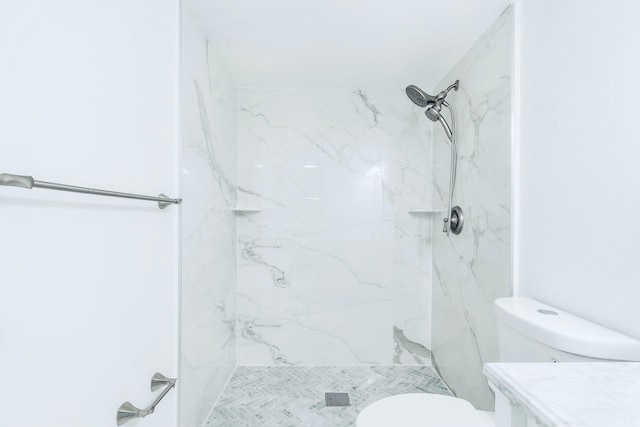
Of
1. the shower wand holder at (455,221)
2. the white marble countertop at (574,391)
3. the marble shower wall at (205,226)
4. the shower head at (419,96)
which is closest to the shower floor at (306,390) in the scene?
the marble shower wall at (205,226)

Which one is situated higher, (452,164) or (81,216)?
(452,164)

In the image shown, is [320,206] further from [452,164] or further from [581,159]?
[581,159]

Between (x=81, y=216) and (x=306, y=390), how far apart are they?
5.66 ft

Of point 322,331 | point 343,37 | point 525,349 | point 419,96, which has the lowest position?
point 322,331

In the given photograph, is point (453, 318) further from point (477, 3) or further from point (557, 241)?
point (477, 3)

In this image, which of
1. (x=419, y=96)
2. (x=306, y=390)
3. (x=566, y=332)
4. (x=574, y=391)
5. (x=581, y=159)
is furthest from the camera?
(x=306, y=390)

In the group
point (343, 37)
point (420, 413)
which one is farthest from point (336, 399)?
point (343, 37)

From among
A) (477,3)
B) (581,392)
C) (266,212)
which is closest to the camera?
(581,392)

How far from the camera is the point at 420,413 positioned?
119cm

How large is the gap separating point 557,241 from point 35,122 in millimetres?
1442

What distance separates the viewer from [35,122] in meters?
0.66

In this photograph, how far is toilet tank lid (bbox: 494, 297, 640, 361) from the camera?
82cm

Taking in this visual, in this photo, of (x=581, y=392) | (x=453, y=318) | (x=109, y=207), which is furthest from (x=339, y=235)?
(x=581, y=392)

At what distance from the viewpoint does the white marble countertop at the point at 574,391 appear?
50 cm
